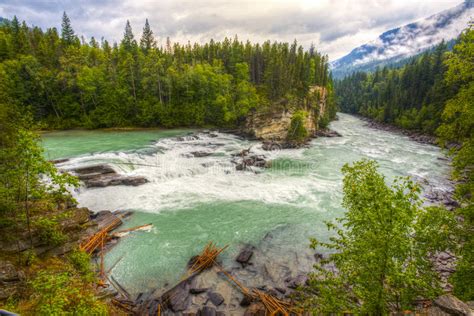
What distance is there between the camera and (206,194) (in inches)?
862

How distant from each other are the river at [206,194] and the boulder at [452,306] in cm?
875

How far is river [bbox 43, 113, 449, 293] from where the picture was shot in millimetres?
14180

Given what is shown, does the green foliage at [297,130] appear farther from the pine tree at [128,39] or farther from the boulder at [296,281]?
the pine tree at [128,39]

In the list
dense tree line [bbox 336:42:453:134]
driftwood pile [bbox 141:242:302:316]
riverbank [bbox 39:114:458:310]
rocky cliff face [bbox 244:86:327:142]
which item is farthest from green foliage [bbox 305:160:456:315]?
dense tree line [bbox 336:42:453:134]

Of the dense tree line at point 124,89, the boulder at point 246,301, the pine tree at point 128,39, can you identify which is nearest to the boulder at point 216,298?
the boulder at point 246,301

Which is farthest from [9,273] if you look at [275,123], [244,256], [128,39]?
[128,39]

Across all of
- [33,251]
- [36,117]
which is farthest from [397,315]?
[36,117]

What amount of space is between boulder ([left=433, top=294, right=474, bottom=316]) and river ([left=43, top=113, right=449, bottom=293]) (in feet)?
28.7

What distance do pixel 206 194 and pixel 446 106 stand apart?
18193 millimetres

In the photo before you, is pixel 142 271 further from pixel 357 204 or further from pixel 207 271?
pixel 357 204

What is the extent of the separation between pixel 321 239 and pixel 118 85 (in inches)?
2176

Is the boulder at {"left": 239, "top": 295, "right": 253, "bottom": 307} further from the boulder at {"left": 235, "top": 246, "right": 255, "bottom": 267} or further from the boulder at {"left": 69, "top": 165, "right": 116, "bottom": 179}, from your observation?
the boulder at {"left": 69, "top": 165, "right": 116, "bottom": 179}

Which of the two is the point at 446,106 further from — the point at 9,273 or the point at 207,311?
the point at 9,273

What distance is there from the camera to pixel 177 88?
5594cm
